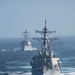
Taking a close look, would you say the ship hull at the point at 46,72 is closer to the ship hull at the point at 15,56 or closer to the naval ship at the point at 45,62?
the naval ship at the point at 45,62

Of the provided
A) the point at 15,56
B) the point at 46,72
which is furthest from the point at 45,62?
the point at 15,56

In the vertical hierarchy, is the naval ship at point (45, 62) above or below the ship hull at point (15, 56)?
below

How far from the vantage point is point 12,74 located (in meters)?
75.4

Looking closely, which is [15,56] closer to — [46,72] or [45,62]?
[45,62]

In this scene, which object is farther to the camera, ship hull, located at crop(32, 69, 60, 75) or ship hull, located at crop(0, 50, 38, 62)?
ship hull, located at crop(0, 50, 38, 62)

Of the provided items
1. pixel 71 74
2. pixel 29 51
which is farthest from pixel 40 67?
pixel 29 51

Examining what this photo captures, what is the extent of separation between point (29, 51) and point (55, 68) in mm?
101117

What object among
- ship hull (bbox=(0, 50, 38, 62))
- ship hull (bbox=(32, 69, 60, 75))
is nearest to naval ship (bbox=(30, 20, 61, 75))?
ship hull (bbox=(32, 69, 60, 75))

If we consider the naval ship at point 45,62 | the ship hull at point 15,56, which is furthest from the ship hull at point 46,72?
the ship hull at point 15,56

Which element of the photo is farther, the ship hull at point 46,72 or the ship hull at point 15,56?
the ship hull at point 15,56

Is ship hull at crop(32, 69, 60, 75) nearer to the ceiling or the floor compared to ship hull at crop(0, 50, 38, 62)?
nearer to the floor

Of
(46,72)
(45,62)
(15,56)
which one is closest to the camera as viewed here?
(46,72)

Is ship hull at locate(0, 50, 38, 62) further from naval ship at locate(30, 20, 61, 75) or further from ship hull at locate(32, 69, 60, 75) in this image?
ship hull at locate(32, 69, 60, 75)

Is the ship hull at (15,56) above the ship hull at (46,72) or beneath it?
above
